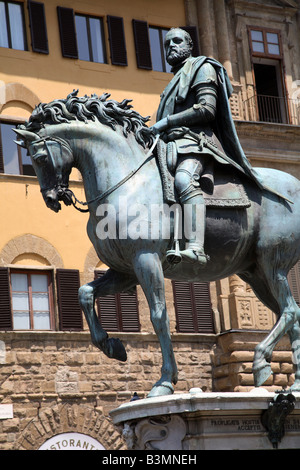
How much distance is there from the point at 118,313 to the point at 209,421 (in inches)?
597

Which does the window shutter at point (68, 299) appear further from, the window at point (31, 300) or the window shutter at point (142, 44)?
the window shutter at point (142, 44)

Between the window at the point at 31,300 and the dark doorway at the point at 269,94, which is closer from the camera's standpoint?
the window at the point at 31,300

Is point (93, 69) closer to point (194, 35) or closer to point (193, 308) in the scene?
point (194, 35)

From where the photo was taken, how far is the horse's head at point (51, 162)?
9.98 meters

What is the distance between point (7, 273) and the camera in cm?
2320

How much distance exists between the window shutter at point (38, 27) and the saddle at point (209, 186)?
15.5 m

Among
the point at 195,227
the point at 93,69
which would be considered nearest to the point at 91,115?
the point at 195,227

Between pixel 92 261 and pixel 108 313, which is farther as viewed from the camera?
pixel 92 261

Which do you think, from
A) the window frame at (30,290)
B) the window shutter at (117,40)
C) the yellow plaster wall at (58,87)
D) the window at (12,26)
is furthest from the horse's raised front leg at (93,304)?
the window shutter at (117,40)

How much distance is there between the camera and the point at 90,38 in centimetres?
2611

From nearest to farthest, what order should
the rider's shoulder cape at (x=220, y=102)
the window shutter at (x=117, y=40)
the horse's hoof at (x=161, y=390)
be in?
the horse's hoof at (x=161, y=390) → the rider's shoulder cape at (x=220, y=102) → the window shutter at (x=117, y=40)

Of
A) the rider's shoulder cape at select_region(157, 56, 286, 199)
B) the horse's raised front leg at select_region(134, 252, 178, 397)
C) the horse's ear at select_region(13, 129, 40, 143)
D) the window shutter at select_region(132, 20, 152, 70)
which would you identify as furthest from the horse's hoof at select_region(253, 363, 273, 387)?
the window shutter at select_region(132, 20, 152, 70)

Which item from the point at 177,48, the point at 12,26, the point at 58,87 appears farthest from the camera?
the point at 58,87

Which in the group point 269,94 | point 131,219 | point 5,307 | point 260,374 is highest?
point 269,94
